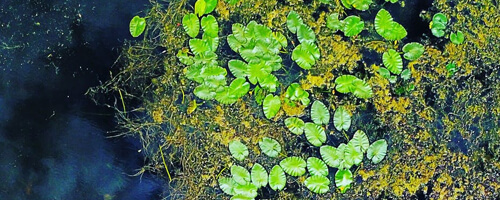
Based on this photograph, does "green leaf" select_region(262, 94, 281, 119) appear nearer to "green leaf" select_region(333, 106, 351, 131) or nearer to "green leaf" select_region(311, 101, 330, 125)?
"green leaf" select_region(311, 101, 330, 125)

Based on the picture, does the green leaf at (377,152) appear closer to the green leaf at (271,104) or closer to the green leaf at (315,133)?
the green leaf at (315,133)

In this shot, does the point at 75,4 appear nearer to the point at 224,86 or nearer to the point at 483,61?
the point at 224,86

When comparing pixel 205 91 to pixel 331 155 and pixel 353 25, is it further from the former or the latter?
pixel 353 25

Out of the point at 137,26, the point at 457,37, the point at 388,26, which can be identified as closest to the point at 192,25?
the point at 137,26

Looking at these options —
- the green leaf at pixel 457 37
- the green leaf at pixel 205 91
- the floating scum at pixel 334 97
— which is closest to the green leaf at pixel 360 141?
the floating scum at pixel 334 97

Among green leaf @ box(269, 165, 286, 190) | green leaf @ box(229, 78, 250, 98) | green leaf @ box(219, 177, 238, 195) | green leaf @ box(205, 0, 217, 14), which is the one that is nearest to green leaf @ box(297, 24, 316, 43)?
green leaf @ box(229, 78, 250, 98)
